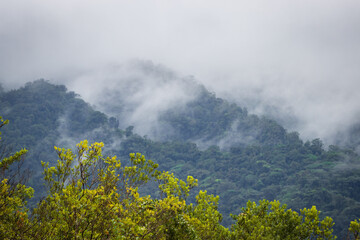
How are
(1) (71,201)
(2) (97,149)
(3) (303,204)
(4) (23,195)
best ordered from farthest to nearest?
(3) (303,204) → (4) (23,195) → (2) (97,149) → (1) (71,201)

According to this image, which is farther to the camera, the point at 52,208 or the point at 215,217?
the point at 215,217

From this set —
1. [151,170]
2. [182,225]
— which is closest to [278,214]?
[182,225]

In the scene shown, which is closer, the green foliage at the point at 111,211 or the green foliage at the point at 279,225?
the green foliage at the point at 111,211

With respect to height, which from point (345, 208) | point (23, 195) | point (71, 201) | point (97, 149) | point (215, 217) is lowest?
point (71, 201)

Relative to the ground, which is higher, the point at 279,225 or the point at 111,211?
the point at 279,225

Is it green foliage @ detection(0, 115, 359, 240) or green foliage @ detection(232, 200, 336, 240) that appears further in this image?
green foliage @ detection(232, 200, 336, 240)

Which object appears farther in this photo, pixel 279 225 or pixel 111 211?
pixel 279 225

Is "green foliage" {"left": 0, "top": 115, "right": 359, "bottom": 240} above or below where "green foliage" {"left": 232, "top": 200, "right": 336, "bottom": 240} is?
below

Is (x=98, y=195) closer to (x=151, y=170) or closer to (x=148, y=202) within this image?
(x=148, y=202)

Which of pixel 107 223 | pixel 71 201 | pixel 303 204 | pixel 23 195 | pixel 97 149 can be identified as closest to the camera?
pixel 71 201

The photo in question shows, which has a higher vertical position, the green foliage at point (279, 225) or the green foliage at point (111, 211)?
the green foliage at point (279, 225)

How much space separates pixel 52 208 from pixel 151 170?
4.50 meters

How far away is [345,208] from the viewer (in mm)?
164375

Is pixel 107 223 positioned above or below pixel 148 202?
below
